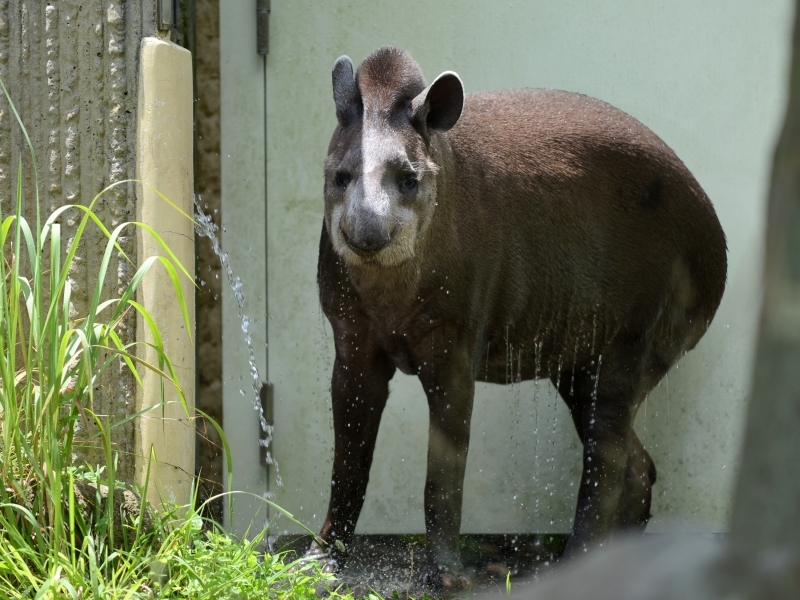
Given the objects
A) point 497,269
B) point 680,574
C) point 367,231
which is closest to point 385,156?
point 367,231

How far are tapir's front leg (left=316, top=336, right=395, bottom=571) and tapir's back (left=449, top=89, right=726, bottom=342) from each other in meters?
0.70

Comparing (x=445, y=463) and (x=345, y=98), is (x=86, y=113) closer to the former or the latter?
(x=345, y=98)

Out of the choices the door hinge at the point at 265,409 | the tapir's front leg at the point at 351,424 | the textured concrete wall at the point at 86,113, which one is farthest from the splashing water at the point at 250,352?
the textured concrete wall at the point at 86,113

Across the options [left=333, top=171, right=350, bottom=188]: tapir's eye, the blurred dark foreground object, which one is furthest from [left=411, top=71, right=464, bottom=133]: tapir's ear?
the blurred dark foreground object

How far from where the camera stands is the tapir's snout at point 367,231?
11.2 ft

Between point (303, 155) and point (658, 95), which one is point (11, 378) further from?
point (658, 95)

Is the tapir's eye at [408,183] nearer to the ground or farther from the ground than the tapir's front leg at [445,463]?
farther from the ground

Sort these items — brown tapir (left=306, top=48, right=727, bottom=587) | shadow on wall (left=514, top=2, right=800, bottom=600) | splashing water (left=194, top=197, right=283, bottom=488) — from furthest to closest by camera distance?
splashing water (left=194, top=197, right=283, bottom=488) < brown tapir (left=306, top=48, right=727, bottom=587) < shadow on wall (left=514, top=2, right=800, bottom=600)

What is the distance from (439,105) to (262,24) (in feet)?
5.75

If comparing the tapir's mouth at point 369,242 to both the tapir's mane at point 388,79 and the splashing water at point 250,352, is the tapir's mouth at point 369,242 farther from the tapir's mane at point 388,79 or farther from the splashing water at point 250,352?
the splashing water at point 250,352

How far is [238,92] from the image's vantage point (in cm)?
528

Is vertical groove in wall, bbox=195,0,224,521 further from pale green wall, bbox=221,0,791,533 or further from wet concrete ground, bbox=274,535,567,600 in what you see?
wet concrete ground, bbox=274,535,567,600

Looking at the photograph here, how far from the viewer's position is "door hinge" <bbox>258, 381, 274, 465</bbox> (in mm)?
5293

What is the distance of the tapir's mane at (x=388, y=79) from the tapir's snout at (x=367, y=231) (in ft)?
1.90
